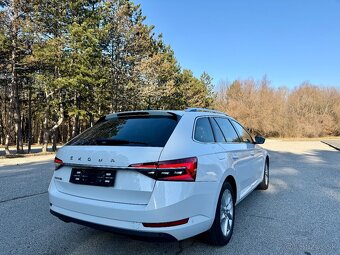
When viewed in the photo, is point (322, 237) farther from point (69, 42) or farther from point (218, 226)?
point (69, 42)

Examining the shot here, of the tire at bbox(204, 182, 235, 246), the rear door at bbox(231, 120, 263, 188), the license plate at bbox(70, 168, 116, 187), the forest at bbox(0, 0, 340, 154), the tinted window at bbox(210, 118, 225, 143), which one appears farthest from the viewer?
the forest at bbox(0, 0, 340, 154)

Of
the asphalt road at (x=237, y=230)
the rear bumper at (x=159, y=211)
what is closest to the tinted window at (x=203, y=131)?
the rear bumper at (x=159, y=211)

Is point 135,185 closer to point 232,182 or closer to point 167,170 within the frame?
point 167,170

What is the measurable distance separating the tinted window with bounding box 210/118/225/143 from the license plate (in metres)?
1.56

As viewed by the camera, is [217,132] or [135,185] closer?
[135,185]

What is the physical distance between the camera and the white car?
288cm

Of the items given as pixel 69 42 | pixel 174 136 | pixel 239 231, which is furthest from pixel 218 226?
pixel 69 42

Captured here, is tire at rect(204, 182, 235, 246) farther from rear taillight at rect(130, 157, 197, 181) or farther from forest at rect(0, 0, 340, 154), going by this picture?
forest at rect(0, 0, 340, 154)

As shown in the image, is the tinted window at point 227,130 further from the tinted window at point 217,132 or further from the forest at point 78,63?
the forest at point 78,63

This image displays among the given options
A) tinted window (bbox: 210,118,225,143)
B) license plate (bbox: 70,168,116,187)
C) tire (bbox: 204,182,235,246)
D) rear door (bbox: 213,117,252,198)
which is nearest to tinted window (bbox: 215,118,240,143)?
rear door (bbox: 213,117,252,198)

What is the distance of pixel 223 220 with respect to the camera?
146 inches

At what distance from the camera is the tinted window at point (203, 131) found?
356 cm

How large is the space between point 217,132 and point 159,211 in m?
1.68

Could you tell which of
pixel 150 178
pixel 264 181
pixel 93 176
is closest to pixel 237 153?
pixel 150 178
